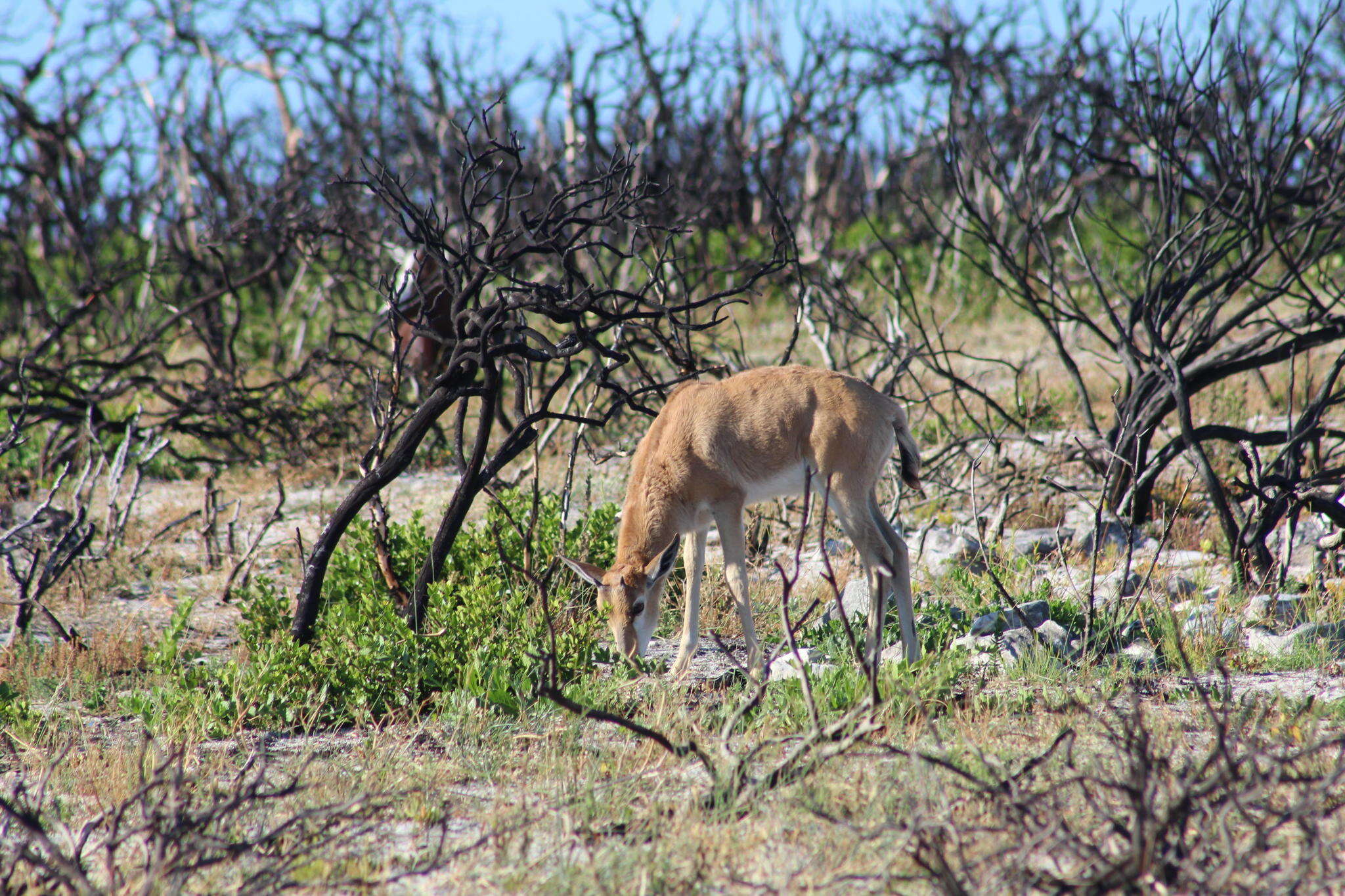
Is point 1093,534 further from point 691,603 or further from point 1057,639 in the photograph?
point 691,603

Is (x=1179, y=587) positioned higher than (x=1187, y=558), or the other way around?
(x=1187, y=558)

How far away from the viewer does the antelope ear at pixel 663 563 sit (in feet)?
17.2

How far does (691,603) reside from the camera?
5883 millimetres

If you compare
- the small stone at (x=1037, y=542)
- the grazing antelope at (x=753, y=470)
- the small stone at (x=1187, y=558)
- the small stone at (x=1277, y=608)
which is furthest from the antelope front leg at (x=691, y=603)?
the small stone at (x=1187, y=558)

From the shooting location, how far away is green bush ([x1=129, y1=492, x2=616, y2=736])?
16.9ft

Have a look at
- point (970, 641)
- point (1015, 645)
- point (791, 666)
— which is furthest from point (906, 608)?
point (791, 666)

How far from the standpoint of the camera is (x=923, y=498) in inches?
341

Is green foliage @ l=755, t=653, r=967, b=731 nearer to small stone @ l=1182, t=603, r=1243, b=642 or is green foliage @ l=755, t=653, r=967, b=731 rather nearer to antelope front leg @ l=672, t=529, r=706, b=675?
antelope front leg @ l=672, t=529, r=706, b=675

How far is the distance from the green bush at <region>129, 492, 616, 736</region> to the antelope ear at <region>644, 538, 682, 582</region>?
0.54 m

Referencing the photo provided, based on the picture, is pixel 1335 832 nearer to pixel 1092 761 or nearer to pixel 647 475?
pixel 1092 761

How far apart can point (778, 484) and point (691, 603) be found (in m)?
0.77

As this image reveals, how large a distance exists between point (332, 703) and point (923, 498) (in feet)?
16.1

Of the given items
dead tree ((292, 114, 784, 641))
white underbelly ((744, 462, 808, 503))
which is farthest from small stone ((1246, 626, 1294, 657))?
dead tree ((292, 114, 784, 641))

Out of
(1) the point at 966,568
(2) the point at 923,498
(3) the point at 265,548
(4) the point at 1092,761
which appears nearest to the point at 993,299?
(2) the point at 923,498
